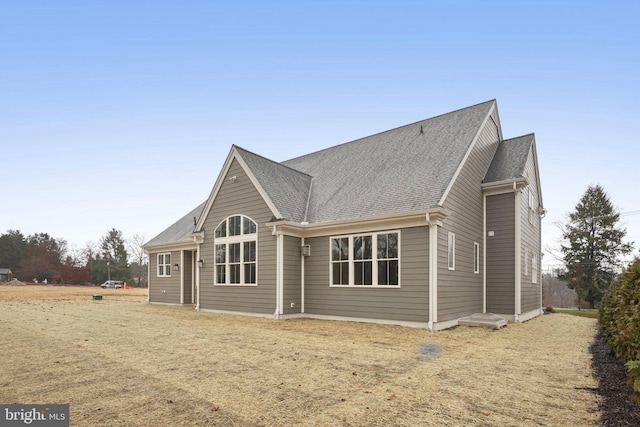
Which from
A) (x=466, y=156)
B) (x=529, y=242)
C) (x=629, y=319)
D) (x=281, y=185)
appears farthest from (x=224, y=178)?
(x=529, y=242)

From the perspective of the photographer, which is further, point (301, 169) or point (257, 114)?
point (257, 114)

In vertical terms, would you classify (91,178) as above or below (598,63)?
below

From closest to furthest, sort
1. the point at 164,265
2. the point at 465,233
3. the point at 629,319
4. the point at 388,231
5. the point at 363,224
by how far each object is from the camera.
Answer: the point at 629,319, the point at 388,231, the point at 363,224, the point at 465,233, the point at 164,265

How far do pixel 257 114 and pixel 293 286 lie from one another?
12.5 m

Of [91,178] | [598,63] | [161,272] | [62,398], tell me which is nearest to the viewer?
[62,398]

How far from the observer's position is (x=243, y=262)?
14.2m

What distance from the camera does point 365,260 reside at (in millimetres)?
12102

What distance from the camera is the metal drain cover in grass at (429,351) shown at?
704 centimetres

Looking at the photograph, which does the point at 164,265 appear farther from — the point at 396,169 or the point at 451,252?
the point at 451,252

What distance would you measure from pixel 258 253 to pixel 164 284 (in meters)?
9.87

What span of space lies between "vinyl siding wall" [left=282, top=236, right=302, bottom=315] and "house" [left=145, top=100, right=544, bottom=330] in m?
0.05

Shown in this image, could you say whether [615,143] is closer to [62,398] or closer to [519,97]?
[519,97]

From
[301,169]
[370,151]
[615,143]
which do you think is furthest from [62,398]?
[615,143]

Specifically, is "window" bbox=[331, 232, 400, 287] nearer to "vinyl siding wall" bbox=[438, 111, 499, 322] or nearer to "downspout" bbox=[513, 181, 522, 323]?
"vinyl siding wall" bbox=[438, 111, 499, 322]
